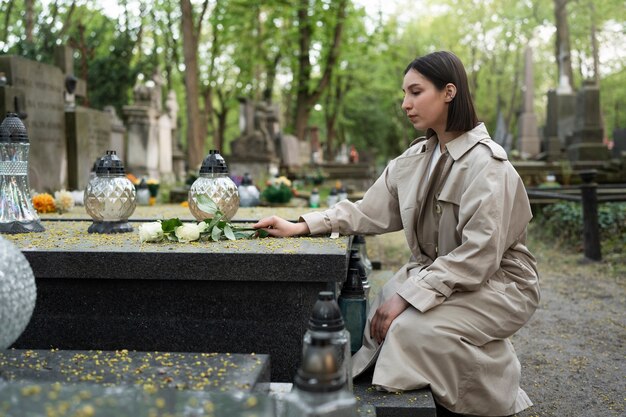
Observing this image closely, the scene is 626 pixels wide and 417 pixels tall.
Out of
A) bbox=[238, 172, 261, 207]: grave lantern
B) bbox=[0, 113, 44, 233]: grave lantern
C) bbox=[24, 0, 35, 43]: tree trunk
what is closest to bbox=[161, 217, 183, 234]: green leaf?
bbox=[0, 113, 44, 233]: grave lantern

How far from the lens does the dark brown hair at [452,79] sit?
2.91 metres

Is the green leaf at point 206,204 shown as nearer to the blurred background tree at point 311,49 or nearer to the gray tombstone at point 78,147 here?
the gray tombstone at point 78,147

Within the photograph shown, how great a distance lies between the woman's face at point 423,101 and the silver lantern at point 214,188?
1205mm

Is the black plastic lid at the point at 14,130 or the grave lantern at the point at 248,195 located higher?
the black plastic lid at the point at 14,130

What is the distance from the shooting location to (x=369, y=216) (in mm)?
3387

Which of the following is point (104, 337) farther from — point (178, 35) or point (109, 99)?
point (178, 35)

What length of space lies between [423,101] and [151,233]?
1.43 meters

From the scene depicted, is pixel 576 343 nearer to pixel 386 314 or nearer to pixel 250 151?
pixel 386 314

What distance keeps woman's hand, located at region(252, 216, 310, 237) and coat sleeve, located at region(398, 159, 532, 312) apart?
30.6 inches

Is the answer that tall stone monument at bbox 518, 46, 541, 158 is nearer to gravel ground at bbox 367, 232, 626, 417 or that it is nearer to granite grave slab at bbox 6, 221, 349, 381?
gravel ground at bbox 367, 232, 626, 417

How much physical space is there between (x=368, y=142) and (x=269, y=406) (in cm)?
4694

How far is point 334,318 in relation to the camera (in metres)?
1.90

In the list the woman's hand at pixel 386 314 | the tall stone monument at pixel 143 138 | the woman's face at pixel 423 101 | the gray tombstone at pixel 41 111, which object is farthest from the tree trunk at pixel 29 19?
the woman's hand at pixel 386 314

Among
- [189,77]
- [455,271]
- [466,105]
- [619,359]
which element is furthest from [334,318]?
[189,77]
